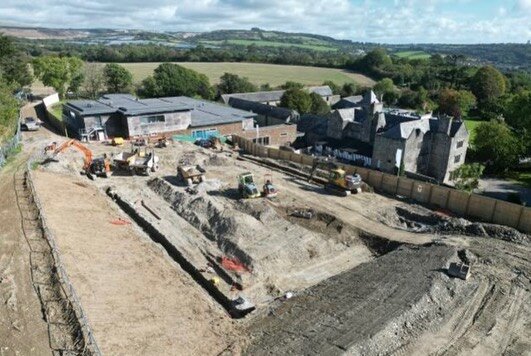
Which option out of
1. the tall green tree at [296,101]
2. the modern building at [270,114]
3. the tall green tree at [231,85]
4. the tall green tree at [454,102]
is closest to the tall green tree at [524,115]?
the tall green tree at [454,102]

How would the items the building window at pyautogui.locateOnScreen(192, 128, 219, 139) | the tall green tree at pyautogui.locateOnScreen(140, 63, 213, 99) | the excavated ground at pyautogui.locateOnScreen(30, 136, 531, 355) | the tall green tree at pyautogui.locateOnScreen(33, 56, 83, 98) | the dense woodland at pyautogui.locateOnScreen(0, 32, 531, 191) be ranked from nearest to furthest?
the excavated ground at pyautogui.locateOnScreen(30, 136, 531, 355) < the dense woodland at pyautogui.locateOnScreen(0, 32, 531, 191) < the building window at pyautogui.locateOnScreen(192, 128, 219, 139) < the tall green tree at pyautogui.locateOnScreen(33, 56, 83, 98) < the tall green tree at pyautogui.locateOnScreen(140, 63, 213, 99)

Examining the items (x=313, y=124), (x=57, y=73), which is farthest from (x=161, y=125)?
(x=57, y=73)

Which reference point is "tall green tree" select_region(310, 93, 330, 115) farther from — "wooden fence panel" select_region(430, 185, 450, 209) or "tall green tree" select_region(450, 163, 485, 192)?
"wooden fence panel" select_region(430, 185, 450, 209)

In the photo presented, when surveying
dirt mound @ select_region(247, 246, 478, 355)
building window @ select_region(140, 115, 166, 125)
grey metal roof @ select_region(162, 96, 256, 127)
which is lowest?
dirt mound @ select_region(247, 246, 478, 355)

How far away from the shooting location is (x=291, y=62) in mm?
146750

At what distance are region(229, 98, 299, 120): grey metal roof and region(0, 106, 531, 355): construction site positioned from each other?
82.6 feet

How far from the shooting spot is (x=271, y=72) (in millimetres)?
124688

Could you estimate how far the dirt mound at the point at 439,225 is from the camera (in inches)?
1020

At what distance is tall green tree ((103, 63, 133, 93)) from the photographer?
7406 cm

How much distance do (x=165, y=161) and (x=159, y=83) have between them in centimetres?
3505

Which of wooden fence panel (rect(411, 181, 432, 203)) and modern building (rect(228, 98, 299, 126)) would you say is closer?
wooden fence panel (rect(411, 181, 432, 203))

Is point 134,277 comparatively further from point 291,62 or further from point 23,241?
point 291,62

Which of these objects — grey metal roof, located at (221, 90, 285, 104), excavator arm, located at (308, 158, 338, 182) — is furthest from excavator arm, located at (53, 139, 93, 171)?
grey metal roof, located at (221, 90, 285, 104)

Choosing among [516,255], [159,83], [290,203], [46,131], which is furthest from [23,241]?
[159,83]
